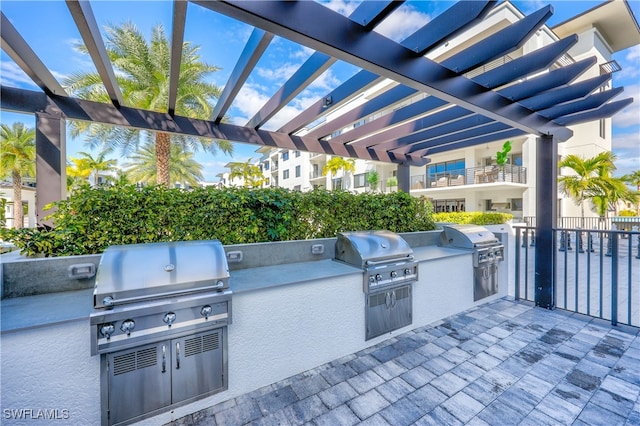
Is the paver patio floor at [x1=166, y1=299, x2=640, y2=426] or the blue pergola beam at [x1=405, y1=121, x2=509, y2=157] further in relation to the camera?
the blue pergola beam at [x1=405, y1=121, x2=509, y2=157]

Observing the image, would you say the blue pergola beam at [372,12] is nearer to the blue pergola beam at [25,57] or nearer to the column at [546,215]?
the blue pergola beam at [25,57]

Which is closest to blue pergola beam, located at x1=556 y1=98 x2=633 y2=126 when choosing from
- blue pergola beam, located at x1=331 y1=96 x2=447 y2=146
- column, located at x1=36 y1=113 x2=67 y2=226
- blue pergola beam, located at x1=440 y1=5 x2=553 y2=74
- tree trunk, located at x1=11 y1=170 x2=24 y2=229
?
blue pergola beam, located at x1=331 y1=96 x2=447 y2=146

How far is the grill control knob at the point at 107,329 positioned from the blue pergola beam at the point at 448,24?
3435 mm

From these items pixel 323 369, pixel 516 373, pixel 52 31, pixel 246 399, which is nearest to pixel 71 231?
pixel 246 399

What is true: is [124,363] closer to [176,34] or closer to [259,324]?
[259,324]

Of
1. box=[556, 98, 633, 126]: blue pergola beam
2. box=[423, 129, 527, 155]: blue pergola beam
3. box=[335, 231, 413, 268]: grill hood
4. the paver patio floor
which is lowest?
the paver patio floor

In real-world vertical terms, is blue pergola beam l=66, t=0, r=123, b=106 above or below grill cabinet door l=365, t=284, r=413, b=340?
above

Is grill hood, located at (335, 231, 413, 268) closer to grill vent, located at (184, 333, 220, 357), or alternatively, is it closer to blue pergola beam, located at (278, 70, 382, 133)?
grill vent, located at (184, 333, 220, 357)

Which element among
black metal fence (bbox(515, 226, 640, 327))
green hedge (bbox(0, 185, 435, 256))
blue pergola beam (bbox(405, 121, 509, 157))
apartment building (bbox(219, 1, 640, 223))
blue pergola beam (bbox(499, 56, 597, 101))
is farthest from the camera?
apartment building (bbox(219, 1, 640, 223))

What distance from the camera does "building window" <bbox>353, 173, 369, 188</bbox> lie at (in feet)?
72.1

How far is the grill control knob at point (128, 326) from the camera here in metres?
1.84

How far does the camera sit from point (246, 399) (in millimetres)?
2348

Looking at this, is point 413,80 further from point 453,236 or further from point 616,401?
point 616,401

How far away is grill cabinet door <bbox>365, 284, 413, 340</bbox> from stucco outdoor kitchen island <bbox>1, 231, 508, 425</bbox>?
0.11 meters
